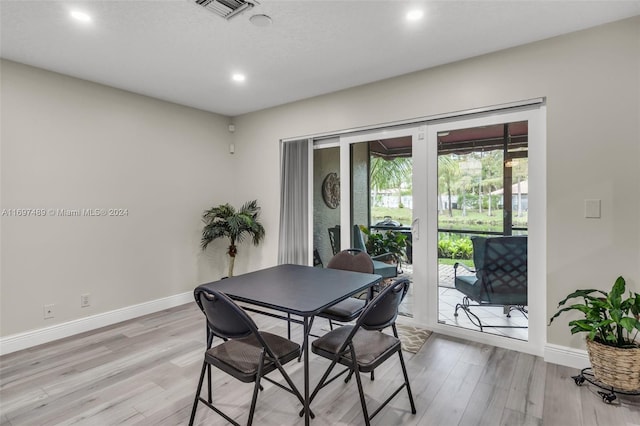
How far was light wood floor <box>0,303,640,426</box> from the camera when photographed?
2.06 m

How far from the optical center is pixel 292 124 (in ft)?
14.2

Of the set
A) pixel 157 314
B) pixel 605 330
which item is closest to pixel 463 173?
pixel 605 330

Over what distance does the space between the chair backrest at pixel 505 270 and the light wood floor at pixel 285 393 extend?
0.49 meters

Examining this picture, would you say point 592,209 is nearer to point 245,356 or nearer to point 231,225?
point 245,356

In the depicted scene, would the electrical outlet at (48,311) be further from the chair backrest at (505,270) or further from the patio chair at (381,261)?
the chair backrest at (505,270)

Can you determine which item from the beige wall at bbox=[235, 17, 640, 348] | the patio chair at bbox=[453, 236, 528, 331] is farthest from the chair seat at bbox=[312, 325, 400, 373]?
the beige wall at bbox=[235, 17, 640, 348]

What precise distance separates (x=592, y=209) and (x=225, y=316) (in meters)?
2.75

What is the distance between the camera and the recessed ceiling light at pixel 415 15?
90.4 inches

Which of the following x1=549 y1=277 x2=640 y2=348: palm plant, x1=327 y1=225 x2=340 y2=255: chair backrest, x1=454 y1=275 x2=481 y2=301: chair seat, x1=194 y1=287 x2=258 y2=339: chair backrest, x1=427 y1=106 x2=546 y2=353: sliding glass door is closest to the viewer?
x1=194 y1=287 x2=258 y2=339: chair backrest

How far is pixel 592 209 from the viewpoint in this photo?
99.7 inches

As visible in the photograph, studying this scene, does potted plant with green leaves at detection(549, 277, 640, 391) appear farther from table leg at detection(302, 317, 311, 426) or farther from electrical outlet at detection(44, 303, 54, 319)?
electrical outlet at detection(44, 303, 54, 319)

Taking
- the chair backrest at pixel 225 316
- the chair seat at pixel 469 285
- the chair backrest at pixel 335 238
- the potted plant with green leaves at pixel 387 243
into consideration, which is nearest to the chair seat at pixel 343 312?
the chair backrest at pixel 225 316

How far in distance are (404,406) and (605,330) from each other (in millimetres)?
1501

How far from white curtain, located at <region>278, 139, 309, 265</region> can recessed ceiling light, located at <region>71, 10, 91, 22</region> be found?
2498 mm
